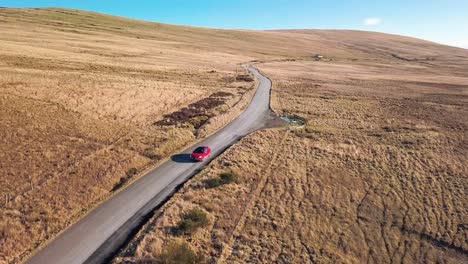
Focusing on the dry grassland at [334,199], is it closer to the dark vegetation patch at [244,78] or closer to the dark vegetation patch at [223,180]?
the dark vegetation patch at [223,180]

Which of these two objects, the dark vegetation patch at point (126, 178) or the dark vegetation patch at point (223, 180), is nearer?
the dark vegetation patch at point (126, 178)

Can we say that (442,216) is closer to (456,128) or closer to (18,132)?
Result: (456,128)

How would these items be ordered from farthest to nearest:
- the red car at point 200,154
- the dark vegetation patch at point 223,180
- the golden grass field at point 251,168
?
the red car at point 200,154 → the dark vegetation patch at point 223,180 → the golden grass field at point 251,168

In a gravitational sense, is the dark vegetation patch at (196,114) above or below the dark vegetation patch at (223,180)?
above

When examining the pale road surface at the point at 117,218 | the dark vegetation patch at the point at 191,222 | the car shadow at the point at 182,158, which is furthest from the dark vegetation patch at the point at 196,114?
the dark vegetation patch at the point at 191,222

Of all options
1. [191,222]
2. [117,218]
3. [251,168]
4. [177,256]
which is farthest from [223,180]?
[177,256]
